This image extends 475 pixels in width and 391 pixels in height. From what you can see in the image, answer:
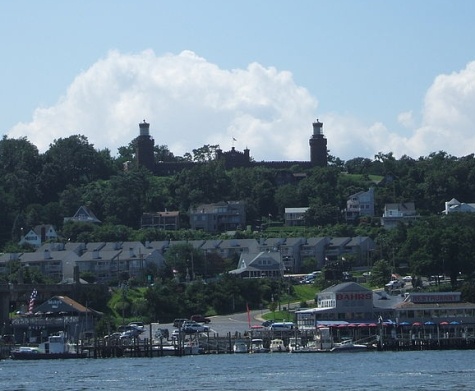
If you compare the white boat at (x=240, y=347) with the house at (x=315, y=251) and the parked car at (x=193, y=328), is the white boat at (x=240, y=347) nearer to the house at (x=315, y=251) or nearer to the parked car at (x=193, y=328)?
the parked car at (x=193, y=328)

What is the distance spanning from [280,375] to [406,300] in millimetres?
39756

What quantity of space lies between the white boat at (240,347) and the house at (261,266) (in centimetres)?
4268

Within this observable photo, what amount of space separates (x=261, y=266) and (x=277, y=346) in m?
44.4

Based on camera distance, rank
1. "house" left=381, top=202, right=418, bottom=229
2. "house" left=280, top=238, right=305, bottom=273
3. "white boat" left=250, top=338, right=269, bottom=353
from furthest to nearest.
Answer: "house" left=381, top=202, right=418, bottom=229, "house" left=280, top=238, right=305, bottom=273, "white boat" left=250, top=338, right=269, bottom=353

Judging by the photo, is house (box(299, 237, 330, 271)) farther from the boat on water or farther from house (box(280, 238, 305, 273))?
the boat on water

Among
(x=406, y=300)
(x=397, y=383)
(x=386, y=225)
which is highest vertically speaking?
(x=386, y=225)

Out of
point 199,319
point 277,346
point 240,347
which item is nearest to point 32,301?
point 199,319

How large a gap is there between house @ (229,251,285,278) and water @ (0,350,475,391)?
151 ft

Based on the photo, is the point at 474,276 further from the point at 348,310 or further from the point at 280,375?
the point at 280,375

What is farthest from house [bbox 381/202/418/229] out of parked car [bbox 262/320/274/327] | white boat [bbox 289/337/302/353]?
white boat [bbox 289/337/302/353]

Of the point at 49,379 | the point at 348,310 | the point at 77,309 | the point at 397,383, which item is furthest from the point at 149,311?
the point at 397,383

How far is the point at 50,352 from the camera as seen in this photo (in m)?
125

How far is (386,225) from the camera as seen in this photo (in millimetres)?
198250

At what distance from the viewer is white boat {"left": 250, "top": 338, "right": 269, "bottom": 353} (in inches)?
5005
